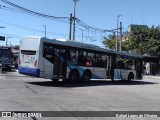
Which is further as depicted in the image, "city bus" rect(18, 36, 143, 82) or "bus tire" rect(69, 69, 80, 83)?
"bus tire" rect(69, 69, 80, 83)

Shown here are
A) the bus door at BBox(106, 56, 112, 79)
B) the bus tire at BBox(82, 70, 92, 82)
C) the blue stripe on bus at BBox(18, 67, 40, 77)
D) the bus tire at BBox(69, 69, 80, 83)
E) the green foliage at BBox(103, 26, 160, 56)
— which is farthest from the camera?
the green foliage at BBox(103, 26, 160, 56)

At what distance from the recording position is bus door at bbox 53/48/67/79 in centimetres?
2402

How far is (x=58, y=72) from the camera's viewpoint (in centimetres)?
2439

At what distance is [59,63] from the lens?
24.3m

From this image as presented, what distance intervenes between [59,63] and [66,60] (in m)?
0.77

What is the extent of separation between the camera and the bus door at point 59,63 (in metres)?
24.0

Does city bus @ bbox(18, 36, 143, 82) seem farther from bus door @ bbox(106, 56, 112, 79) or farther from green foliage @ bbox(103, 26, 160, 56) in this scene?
green foliage @ bbox(103, 26, 160, 56)

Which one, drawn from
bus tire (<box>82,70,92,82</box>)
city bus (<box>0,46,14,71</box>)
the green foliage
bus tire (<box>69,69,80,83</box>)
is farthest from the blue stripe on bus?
the green foliage

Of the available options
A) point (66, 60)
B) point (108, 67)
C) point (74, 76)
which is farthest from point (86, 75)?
point (108, 67)

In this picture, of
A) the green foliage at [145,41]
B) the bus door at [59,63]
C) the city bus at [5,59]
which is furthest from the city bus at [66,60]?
the green foliage at [145,41]

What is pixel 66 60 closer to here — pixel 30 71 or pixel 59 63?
pixel 59 63

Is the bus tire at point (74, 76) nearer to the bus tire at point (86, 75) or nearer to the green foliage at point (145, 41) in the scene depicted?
the bus tire at point (86, 75)

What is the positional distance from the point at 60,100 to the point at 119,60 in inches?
667

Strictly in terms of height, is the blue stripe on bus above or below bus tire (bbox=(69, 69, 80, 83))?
above
